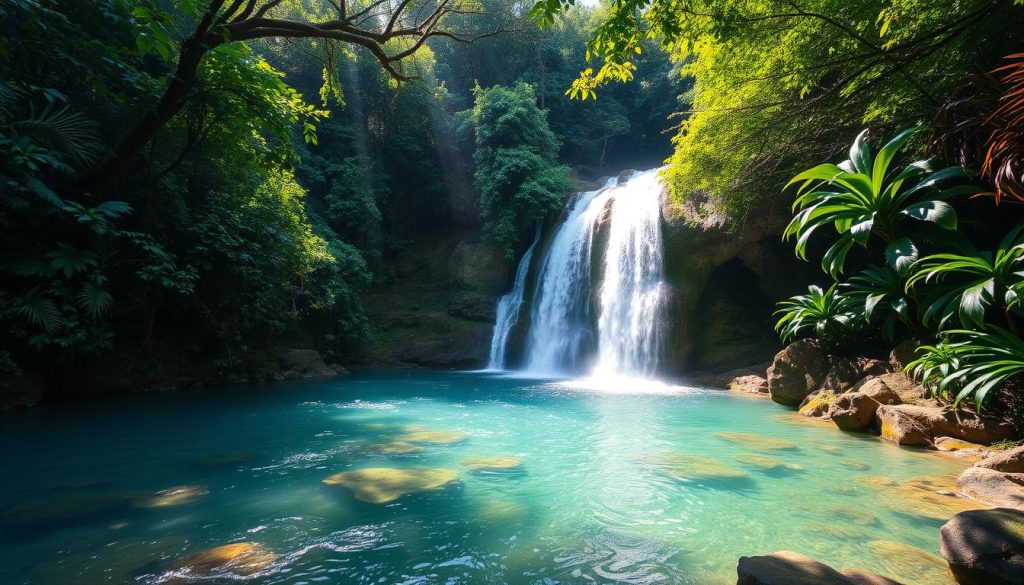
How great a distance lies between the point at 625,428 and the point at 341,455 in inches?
152

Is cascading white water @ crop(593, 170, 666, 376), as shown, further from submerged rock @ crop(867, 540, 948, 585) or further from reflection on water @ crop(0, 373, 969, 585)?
submerged rock @ crop(867, 540, 948, 585)

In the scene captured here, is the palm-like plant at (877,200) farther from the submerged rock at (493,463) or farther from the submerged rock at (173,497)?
the submerged rock at (173,497)

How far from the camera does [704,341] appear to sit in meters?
13.4

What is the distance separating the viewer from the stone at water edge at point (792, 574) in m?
2.21

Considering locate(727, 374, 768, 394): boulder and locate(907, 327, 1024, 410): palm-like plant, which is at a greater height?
locate(907, 327, 1024, 410): palm-like plant

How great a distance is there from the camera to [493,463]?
16.4 feet

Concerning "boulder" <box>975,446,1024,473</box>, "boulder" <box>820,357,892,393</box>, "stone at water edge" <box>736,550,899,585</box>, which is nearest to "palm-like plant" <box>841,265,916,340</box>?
"boulder" <box>820,357,892,393</box>

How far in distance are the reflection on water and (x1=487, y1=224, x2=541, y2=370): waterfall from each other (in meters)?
9.20

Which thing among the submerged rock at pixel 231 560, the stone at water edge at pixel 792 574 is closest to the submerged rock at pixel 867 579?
the stone at water edge at pixel 792 574

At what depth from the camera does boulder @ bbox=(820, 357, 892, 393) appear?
298 inches

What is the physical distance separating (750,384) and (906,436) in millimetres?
5520

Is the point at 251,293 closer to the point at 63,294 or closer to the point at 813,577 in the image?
the point at 63,294

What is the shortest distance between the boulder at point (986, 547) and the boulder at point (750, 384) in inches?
328

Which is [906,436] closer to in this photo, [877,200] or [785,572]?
[877,200]
